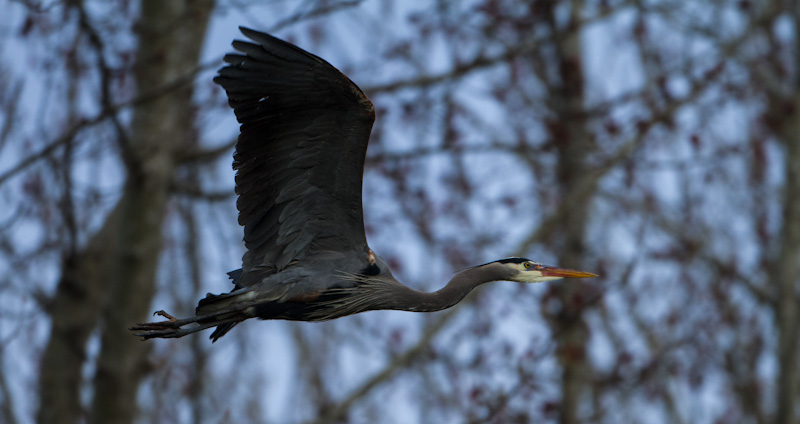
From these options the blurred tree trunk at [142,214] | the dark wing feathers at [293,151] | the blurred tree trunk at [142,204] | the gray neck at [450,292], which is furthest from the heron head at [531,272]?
the blurred tree trunk at [142,214]

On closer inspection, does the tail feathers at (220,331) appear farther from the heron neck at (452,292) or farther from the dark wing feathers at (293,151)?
the heron neck at (452,292)

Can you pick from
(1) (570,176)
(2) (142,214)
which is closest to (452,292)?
(2) (142,214)

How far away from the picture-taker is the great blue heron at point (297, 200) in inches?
197

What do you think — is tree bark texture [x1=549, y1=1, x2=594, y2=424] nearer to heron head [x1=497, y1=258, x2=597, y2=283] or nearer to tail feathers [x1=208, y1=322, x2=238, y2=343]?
heron head [x1=497, y1=258, x2=597, y2=283]

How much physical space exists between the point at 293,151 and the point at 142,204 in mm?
3578

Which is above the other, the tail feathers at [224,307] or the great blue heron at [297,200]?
the great blue heron at [297,200]

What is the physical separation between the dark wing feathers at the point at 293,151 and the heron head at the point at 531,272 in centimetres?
98

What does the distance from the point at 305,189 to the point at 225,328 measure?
86 centimetres

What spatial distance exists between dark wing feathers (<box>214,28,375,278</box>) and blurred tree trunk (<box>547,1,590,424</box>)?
4.48m

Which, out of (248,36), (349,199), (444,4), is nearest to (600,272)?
(444,4)

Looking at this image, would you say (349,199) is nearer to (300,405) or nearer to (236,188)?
(236,188)

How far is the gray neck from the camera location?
5328 millimetres

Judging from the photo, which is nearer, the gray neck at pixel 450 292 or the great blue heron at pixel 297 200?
the great blue heron at pixel 297 200

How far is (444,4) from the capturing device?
9.98 meters
